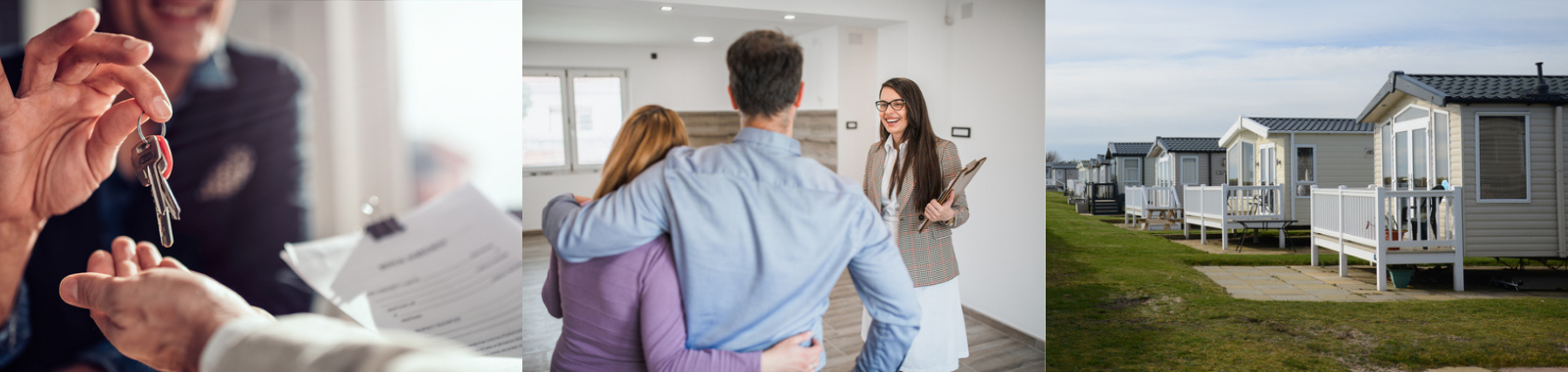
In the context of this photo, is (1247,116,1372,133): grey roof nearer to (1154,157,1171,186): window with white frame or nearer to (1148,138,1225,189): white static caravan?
(1148,138,1225,189): white static caravan

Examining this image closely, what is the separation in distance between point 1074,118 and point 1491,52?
1.47 m

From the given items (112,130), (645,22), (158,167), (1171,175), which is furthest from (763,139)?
(1171,175)

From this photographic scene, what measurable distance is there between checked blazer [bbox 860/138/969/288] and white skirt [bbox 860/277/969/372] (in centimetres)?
6

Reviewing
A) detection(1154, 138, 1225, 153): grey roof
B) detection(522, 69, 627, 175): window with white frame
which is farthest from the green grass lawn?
detection(522, 69, 627, 175): window with white frame

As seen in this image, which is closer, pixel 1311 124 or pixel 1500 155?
pixel 1500 155

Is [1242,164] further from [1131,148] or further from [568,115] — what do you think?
[568,115]

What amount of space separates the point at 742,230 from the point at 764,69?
298 millimetres

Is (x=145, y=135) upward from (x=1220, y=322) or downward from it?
upward

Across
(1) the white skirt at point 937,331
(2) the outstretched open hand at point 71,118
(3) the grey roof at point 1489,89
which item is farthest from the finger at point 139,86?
(3) the grey roof at point 1489,89

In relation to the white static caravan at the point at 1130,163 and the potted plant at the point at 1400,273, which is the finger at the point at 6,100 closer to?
the white static caravan at the point at 1130,163

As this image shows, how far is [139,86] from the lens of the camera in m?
1.90

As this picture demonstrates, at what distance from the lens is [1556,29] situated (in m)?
2.70

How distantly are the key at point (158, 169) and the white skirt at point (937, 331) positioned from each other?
83.0 inches

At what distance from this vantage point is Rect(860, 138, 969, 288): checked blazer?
2.54 metres
